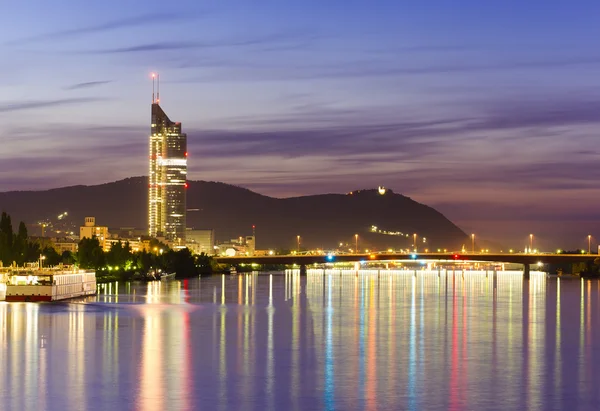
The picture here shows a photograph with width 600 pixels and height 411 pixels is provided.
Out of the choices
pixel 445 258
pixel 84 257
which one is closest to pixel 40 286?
pixel 84 257

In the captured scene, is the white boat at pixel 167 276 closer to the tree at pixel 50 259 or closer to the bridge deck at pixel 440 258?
the bridge deck at pixel 440 258

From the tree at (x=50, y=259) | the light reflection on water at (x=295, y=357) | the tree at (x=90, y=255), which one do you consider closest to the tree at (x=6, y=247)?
the tree at (x=50, y=259)

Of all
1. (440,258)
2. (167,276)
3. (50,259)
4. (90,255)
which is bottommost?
(167,276)

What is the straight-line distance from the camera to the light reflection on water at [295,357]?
40.8 metres

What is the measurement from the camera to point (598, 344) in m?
61.7

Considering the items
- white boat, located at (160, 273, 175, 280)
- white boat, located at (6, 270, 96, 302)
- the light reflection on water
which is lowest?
white boat, located at (160, 273, 175, 280)

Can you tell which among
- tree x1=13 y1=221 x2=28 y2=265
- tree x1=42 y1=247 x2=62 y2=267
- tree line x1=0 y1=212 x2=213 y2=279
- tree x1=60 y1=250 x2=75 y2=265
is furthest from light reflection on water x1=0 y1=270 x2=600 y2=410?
tree x1=60 y1=250 x2=75 y2=265

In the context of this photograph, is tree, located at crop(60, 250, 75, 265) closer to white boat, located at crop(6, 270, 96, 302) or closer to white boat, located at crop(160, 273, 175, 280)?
white boat, located at crop(160, 273, 175, 280)

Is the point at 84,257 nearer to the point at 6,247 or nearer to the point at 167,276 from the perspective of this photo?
the point at 6,247

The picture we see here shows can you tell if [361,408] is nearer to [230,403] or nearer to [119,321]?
[230,403]

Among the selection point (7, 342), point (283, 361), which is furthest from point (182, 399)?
point (7, 342)

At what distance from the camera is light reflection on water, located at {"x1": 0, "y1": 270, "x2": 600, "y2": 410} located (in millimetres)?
40781

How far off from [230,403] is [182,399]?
188 cm

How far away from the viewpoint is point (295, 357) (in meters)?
53.2
